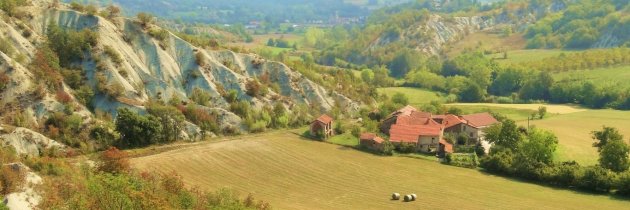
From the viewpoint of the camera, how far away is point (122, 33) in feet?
245

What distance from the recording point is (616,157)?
186 feet

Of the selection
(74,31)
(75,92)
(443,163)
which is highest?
(74,31)

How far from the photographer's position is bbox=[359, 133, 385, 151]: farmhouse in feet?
214

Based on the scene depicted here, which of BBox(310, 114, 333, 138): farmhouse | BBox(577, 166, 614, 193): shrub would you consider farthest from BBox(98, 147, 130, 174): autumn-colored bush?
BBox(577, 166, 614, 193): shrub

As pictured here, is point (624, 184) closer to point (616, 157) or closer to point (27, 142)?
point (616, 157)

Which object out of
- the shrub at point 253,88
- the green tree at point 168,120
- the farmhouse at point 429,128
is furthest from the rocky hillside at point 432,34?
the green tree at point 168,120

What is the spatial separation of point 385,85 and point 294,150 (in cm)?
5801

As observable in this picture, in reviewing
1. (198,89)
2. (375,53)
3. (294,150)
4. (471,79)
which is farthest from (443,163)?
(375,53)

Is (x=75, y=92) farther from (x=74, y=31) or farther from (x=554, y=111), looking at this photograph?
(x=554, y=111)

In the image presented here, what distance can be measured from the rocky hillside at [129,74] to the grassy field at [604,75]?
154 feet

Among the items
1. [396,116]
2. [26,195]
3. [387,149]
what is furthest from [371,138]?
[26,195]

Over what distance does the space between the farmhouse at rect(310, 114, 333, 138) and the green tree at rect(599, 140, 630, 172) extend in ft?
86.9

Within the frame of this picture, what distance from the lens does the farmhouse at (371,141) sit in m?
65.4

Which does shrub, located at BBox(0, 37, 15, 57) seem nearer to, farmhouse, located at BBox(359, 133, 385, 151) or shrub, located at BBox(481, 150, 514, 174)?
farmhouse, located at BBox(359, 133, 385, 151)
